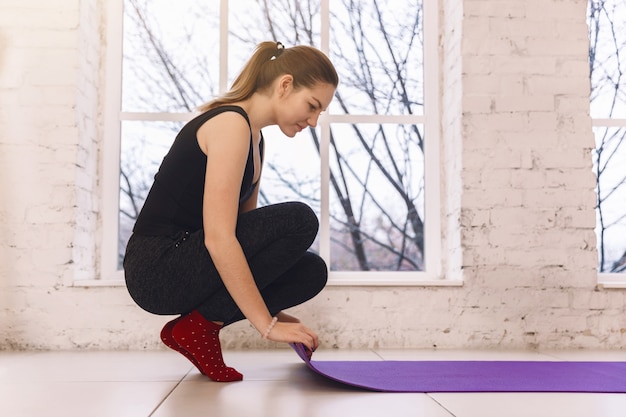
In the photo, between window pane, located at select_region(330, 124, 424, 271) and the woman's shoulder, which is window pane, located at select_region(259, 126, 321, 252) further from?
the woman's shoulder

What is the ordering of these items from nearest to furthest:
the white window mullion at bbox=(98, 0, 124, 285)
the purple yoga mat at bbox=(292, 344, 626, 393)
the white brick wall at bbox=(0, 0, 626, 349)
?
the purple yoga mat at bbox=(292, 344, 626, 393) < the white brick wall at bbox=(0, 0, 626, 349) < the white window mullion at bbox=(98, 0, 124, 285)

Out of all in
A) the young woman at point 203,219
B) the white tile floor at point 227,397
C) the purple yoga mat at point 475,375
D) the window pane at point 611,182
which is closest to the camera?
the white tile floor at point 227,397

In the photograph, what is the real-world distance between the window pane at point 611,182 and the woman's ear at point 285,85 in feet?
6.05

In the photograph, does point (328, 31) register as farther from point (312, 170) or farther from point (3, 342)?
point (3, 342)

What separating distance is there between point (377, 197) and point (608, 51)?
52.1 inches

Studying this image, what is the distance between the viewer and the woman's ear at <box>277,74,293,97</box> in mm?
1837

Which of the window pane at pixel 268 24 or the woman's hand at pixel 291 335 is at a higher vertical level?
the window pane at pixel 268 24

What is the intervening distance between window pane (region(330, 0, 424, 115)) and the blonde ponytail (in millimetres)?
1150

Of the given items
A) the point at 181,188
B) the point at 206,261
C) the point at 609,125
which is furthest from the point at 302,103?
the point at 609,125

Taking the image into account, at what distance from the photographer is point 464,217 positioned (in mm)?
2701

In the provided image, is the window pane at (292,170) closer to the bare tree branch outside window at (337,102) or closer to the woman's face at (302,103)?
the bare tree branch outside window at (337,102)

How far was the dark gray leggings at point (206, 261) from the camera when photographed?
5.83 feet

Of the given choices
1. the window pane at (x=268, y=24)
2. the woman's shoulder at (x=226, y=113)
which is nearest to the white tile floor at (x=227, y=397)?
the woman's shoulder at (x=226, y=113)

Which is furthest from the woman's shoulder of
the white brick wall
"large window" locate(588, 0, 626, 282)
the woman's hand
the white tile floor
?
"large window" locate(588, 0, 626, 282)
